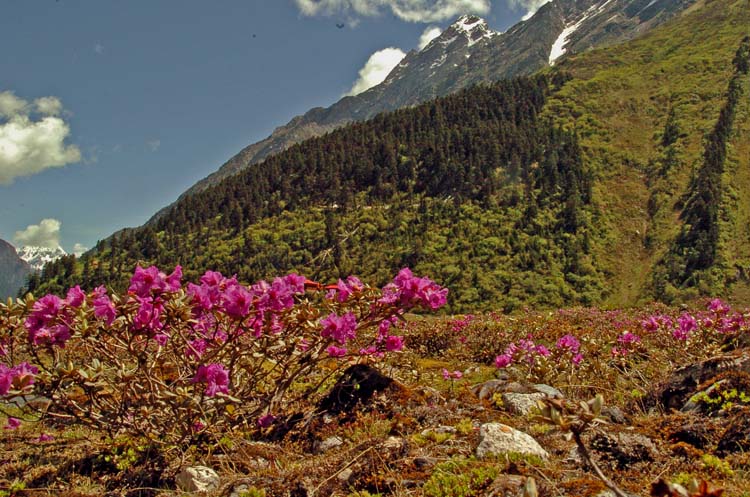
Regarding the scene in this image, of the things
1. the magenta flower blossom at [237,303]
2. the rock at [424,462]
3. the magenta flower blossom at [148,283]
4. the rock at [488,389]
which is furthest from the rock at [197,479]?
the rock at [488,389]

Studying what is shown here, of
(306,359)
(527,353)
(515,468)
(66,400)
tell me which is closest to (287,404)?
(306,359)

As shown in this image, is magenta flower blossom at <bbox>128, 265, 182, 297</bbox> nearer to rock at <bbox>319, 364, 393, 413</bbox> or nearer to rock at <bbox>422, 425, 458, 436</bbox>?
rock at <bbox>319, 364, 393, 413</bbox>

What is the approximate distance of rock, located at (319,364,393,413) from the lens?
5012 millimetres

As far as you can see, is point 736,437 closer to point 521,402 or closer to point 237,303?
point 521,402

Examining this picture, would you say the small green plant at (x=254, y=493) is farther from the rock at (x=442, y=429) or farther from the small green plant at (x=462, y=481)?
the rock at (x=442, y=429)

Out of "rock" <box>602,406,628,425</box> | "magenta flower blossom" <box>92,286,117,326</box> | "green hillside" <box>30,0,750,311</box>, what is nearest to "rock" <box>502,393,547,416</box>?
"rock" <box>602,406,628,425</box>

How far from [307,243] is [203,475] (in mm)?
56571

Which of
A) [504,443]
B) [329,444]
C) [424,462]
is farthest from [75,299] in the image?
[504,443]

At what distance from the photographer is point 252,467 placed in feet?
13.1

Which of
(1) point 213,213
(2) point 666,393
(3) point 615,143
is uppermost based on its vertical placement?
(1) point 213,213

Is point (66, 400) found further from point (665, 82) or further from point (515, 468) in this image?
point (665, 82)

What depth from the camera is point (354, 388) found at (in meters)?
5.11

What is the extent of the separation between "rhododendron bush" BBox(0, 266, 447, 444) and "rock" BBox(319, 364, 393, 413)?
20.8 inches

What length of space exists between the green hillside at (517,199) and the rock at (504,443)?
40926 mm
